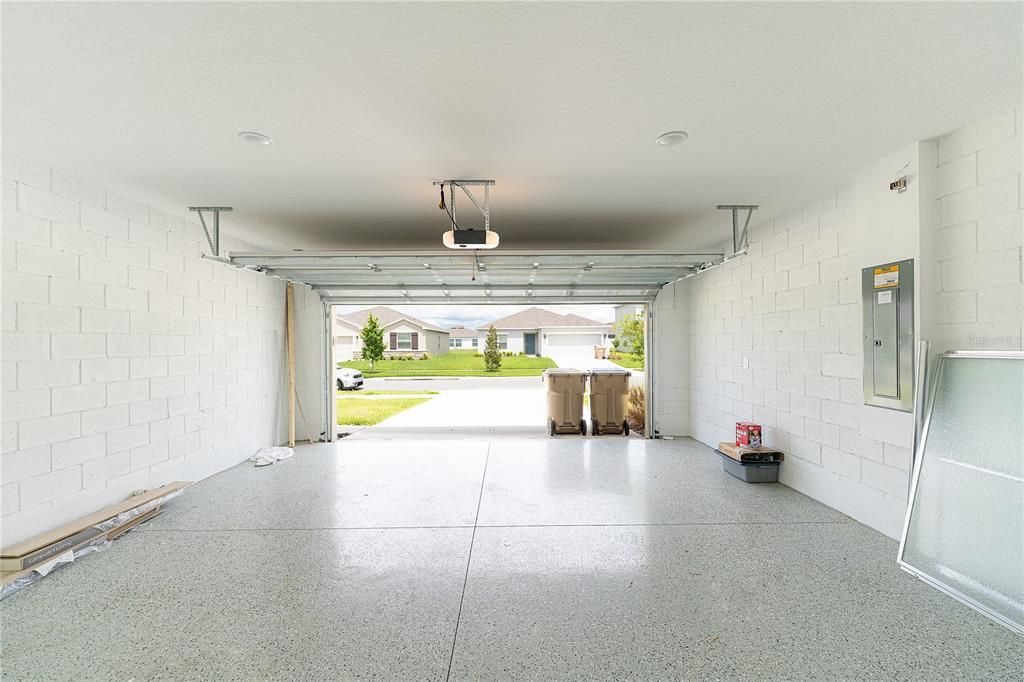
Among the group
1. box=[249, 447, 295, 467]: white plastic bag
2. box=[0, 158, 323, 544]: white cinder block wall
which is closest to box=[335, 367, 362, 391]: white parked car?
box=[249, 447, 295, 467]: white plastic bag

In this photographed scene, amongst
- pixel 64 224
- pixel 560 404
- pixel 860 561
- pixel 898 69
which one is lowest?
pixel 860 561

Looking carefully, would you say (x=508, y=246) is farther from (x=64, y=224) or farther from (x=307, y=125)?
(x=64, y=224)

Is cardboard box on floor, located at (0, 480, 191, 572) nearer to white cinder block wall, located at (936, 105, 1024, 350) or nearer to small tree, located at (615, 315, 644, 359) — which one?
white cinder block wall, located at (936, 105, 1024, 350)

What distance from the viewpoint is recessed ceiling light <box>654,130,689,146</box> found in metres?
2.64

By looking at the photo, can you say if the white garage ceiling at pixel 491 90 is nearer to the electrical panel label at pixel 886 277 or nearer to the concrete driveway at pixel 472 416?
the electrical panel label at pixel 886 277

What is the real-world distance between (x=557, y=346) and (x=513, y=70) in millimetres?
28476

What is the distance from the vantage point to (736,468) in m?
4.36

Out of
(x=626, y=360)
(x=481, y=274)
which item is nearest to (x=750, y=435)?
(x=481, y=274)

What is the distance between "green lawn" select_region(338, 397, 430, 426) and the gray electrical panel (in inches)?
287

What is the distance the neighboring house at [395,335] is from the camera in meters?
26.0

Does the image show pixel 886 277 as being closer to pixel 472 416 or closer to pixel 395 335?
pixel 472 416

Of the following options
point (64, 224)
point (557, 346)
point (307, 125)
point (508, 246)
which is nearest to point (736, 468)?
point (508, 246)

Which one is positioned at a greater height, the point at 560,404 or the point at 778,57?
the point at 778,57

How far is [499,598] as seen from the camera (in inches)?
92.4
